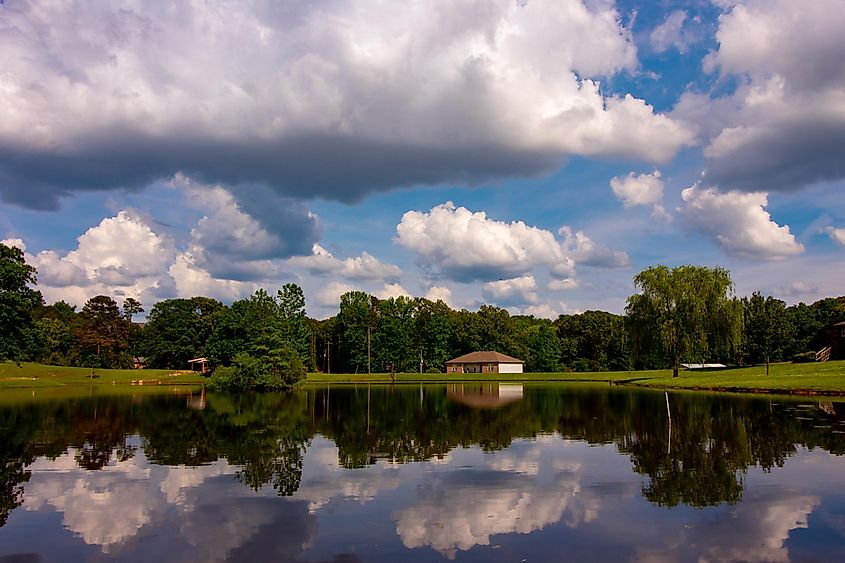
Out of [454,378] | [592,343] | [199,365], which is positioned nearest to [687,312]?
[454,378]

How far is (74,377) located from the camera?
315ft

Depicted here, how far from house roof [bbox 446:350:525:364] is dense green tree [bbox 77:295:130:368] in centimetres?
7017

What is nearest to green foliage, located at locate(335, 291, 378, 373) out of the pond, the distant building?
the distant building

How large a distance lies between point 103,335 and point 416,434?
119814 millimetres

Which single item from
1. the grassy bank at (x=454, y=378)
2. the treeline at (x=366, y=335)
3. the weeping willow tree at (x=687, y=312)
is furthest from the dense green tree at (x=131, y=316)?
the weeping willow tree at (x=687, y=312)

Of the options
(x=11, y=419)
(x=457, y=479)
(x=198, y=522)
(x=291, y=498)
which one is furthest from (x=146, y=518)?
(x=11, y=419)

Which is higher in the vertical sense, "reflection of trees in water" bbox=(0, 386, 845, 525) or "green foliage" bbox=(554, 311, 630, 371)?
"green foliage" bbox=(554, 311, 630, 371)

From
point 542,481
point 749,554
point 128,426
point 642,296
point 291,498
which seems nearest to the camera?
point 749,554

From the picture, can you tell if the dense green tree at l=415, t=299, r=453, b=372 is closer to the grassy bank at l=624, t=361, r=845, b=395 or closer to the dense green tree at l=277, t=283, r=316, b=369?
the dense green tree at l=277, t=283, r=316, b=369

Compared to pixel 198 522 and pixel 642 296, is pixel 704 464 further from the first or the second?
pixel 642 296

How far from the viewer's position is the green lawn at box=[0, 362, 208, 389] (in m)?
81.3

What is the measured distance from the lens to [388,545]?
11344 millimetres

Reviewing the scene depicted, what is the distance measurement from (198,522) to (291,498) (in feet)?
8.47

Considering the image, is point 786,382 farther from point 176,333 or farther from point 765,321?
point 176,333
